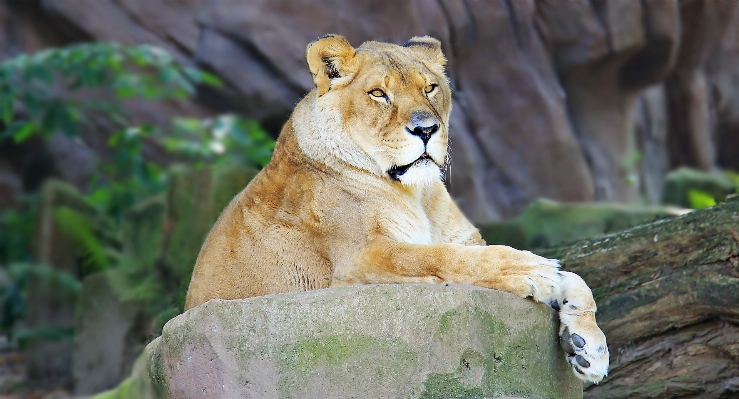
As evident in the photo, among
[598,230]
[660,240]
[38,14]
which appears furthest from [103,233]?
[660,240]

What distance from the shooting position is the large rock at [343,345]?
311 centimetres

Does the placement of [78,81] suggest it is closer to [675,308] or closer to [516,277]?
[675,308]

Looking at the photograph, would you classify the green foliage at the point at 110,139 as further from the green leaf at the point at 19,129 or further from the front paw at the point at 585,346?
the front paw at the point at 585,346

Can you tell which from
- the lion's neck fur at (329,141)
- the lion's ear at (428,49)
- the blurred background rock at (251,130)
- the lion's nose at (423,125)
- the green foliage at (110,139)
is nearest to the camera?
the lion's nose at (423,125)

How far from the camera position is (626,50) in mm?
9094

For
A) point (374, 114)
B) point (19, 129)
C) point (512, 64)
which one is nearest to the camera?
point (374, 114)

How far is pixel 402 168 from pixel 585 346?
1.12 m

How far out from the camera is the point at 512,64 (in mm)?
8266

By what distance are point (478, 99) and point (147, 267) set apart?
3414 millimetres

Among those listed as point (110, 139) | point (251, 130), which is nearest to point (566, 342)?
point (251, 130)

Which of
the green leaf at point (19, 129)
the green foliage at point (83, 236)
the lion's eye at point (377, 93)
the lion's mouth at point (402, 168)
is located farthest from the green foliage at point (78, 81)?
the lion's mouth at point (402, 168)

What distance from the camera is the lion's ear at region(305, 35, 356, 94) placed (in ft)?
13.2

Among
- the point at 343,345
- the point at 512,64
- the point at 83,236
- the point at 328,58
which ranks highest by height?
the point at 512,64

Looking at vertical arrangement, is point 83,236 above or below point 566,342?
above
